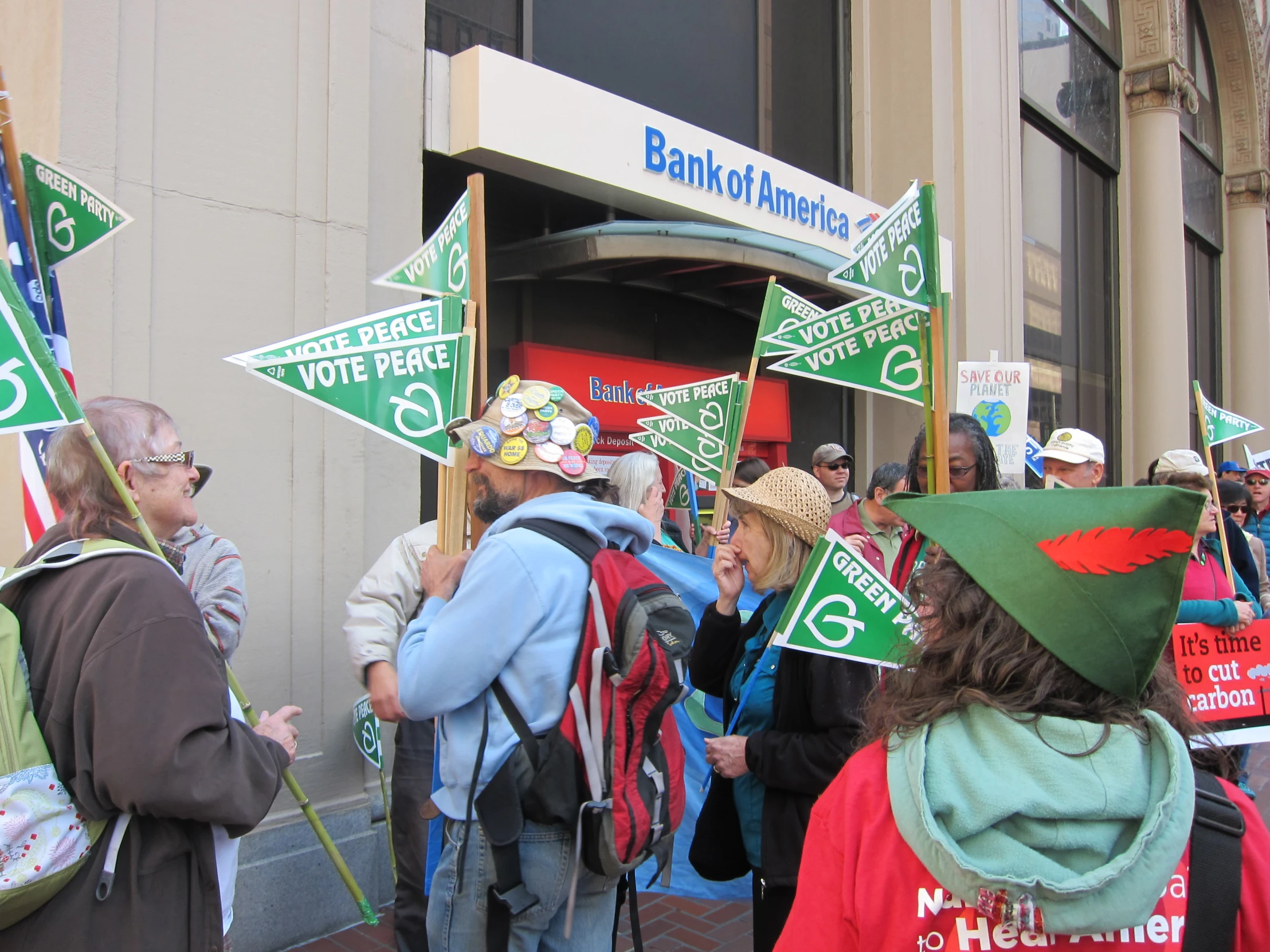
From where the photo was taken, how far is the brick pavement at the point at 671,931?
4012mm

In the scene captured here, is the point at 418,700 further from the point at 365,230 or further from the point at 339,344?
the point at 365,230

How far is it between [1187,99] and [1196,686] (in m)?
14.1

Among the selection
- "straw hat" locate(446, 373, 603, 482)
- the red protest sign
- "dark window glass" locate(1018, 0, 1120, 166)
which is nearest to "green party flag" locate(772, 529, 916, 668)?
"straw hat" locate(446, 373, 603, 482)

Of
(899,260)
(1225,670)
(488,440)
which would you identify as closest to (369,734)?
(488,440)

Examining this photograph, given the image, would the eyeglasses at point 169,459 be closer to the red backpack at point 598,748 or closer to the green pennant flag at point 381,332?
the green pennant flag at point 381,332

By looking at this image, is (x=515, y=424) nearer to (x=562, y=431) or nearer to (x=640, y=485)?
(x=562, y=431)

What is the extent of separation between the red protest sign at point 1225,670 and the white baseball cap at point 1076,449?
99 cm

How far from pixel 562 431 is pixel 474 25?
4820mm

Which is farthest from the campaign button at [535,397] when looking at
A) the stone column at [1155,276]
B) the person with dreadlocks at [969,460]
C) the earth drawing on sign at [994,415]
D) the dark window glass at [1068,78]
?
the stone column at [1155,276]

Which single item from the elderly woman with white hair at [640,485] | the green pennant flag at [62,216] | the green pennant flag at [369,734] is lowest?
the green pennant flag at [369,734]

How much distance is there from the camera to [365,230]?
4.64 meters

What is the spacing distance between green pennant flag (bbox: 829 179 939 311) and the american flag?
264 cm

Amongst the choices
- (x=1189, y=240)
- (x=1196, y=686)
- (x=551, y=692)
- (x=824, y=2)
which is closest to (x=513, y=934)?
(x=551, y=692)

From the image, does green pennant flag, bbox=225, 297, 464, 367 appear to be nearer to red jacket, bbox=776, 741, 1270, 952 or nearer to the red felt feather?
red jacket, bbox=776, 741, 1270, 952
